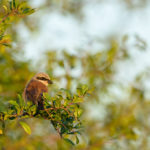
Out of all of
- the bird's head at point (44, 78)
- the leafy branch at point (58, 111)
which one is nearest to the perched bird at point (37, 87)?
the bird's head at point (44, 78)

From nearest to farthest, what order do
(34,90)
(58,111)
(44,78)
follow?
1. (58,111)
2. (34,90)
3. (44,78)

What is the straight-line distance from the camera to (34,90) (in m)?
3.79

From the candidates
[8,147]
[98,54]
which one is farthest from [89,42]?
[8,147]

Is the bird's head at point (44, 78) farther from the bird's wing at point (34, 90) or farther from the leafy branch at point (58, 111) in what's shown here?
the leafy branch at point (58, 111)

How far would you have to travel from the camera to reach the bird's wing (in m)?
3.50

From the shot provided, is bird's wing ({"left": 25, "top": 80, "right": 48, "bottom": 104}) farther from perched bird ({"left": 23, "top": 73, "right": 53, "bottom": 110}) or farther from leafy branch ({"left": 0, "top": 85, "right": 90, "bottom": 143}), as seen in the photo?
leafy branch ({"left": 0, "top": 85, "right": 90, "bottom": 143})

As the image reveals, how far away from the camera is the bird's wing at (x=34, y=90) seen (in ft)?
11.5

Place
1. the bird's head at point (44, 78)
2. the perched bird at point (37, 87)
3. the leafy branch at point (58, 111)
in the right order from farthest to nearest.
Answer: the bird's head at point (44, 78)
the perched bird at point (37, 87)
the leafy branch at point (58, 111)

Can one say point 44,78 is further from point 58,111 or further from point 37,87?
point 58,111

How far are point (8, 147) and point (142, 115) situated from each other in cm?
431

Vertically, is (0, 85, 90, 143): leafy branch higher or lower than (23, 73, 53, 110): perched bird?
higher

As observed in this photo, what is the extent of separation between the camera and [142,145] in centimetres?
839

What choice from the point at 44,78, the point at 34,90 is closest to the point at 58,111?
the point at 34,90

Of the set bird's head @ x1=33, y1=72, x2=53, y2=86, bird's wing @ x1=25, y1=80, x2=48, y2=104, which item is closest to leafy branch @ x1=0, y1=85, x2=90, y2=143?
bird's wing @ x1=25, y1=80, x2=48, y2=104
